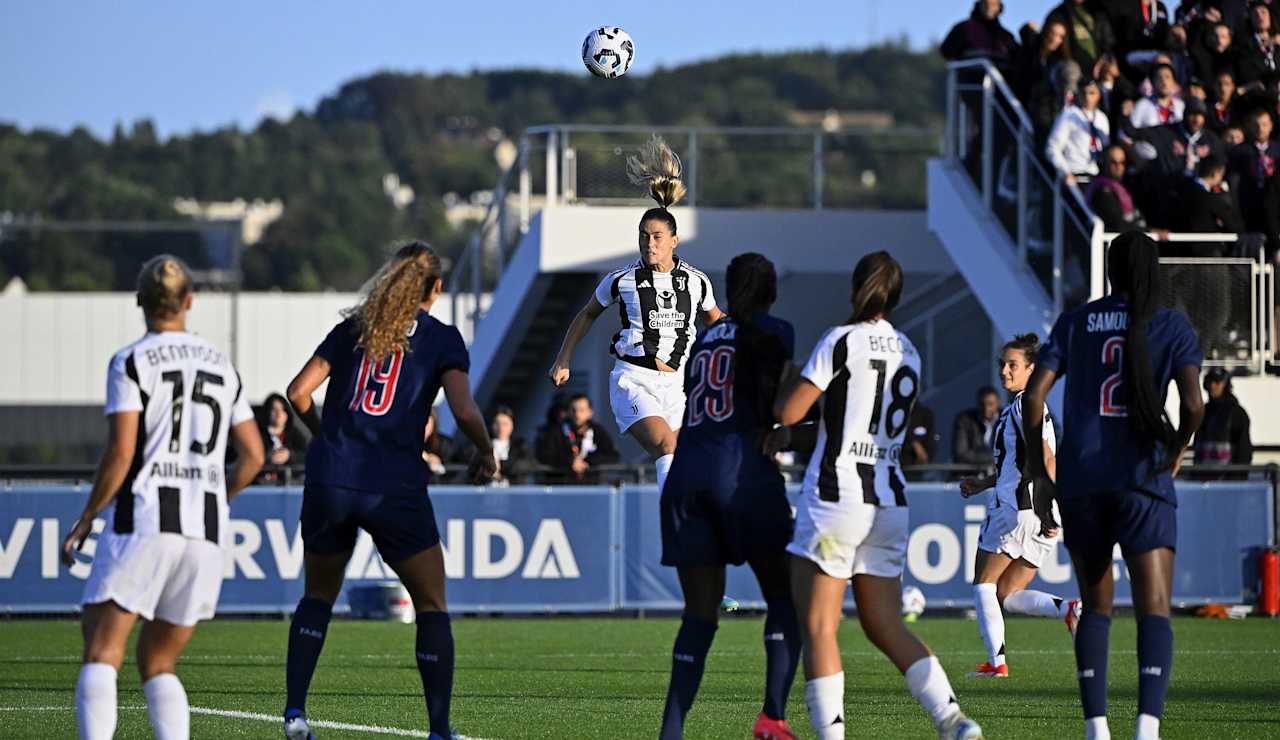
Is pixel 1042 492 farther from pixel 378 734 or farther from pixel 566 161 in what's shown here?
pixel 566 161

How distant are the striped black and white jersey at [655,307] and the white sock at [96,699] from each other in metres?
4.88

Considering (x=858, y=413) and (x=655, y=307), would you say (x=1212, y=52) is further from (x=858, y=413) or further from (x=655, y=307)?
(x=858, y=413)

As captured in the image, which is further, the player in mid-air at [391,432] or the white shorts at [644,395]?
the white shorts at [644,395]

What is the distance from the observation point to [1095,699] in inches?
305

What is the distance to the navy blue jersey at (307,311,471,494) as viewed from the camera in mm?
7871

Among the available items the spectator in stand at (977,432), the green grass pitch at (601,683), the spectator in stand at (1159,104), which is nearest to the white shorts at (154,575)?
the green grass pitch at (601,683)

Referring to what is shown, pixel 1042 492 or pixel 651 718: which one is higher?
pixel 1042 492

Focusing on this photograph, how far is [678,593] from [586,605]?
819mm

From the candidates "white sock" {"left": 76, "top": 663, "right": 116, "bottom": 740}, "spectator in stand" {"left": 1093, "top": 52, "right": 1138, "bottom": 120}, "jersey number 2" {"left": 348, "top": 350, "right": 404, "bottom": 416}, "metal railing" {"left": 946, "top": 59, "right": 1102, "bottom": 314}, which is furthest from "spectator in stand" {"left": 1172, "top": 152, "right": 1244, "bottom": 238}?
"white sock" {"left": 76, "top": 663, "right": 116, "bottom": 740}

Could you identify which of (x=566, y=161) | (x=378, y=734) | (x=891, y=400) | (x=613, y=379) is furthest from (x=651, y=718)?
(x=566, y=161)

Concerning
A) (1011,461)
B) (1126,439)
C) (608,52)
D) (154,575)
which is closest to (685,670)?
(1126,439)

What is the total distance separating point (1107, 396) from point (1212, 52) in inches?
572

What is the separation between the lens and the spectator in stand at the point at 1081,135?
778 inches

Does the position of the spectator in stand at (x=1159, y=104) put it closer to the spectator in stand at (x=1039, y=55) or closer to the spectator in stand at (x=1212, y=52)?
the spectator in stand at (x=1039, y=55)
